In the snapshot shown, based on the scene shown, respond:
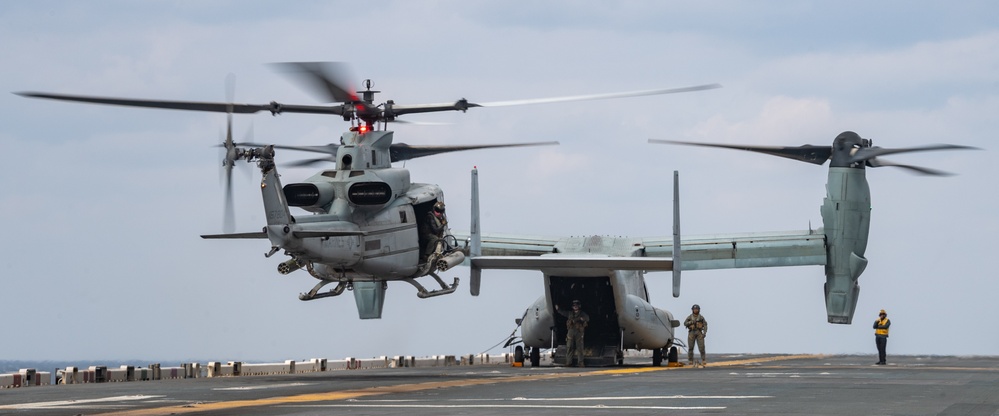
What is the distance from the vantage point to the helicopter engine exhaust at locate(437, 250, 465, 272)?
31.0 meters

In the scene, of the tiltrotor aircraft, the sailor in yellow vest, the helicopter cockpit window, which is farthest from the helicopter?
the sailor in yellow vest

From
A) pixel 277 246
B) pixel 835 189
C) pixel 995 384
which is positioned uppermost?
pixel 835 189

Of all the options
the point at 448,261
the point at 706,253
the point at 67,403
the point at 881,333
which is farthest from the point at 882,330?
the point at 67,403

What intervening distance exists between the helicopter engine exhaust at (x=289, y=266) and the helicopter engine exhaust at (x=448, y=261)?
147 inches

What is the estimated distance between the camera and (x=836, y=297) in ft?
136

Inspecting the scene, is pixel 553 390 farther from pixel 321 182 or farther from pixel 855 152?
pixel 855 152

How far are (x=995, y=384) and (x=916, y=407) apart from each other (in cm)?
829

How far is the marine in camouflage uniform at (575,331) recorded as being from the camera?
36656 millimetres

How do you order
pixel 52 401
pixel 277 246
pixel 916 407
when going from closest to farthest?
pixel 916 407 → pixel 52 401 → pixel 277 246

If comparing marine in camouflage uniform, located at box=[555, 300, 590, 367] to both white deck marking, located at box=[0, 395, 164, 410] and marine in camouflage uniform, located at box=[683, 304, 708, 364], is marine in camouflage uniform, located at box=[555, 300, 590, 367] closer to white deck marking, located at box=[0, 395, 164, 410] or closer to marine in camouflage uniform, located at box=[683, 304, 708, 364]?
marine in camouflage uniform, located at box=[683, 304, 708, 364]

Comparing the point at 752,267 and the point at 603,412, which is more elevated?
the point at 752,267

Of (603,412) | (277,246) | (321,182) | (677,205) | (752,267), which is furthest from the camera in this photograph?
(752,267)

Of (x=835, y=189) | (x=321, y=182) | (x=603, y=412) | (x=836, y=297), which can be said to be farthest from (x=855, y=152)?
(x=603, y=412)

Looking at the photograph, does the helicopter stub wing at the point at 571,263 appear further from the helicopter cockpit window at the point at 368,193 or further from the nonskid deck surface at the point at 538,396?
the helicopter cockpit window at the point at 368,193
